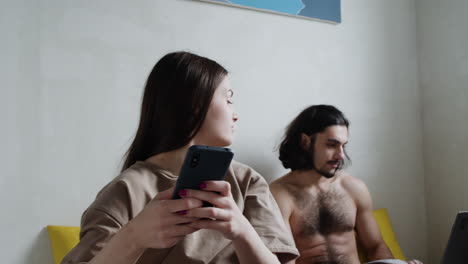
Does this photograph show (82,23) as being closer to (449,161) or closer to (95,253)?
(95,253)

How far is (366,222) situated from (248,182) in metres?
1.32

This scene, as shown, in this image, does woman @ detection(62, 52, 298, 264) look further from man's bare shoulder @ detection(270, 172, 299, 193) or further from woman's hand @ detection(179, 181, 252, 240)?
man's bare shoulder @ detection(270, 172, 299, 193)

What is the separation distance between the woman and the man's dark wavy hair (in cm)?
95

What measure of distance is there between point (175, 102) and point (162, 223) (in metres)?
0.38

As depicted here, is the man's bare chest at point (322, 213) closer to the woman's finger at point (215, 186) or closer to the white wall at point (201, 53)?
the white wall at point (201, 53)

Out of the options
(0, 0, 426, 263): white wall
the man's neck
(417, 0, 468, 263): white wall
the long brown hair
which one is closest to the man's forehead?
the man's neck

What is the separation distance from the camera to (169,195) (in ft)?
2.91

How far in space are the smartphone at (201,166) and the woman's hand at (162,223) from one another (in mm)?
25

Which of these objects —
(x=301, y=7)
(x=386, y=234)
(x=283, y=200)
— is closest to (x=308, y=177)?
(x=283, y=200)

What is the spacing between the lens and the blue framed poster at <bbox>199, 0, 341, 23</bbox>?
233 cm

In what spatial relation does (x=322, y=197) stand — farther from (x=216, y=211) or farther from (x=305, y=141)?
(x=216, y=211)

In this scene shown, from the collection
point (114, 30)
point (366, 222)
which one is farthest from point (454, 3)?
point (114, 30)

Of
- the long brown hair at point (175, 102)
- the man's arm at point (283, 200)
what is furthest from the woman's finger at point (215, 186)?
the man's arm at point (283, 200)

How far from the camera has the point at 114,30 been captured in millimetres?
A: 1992
